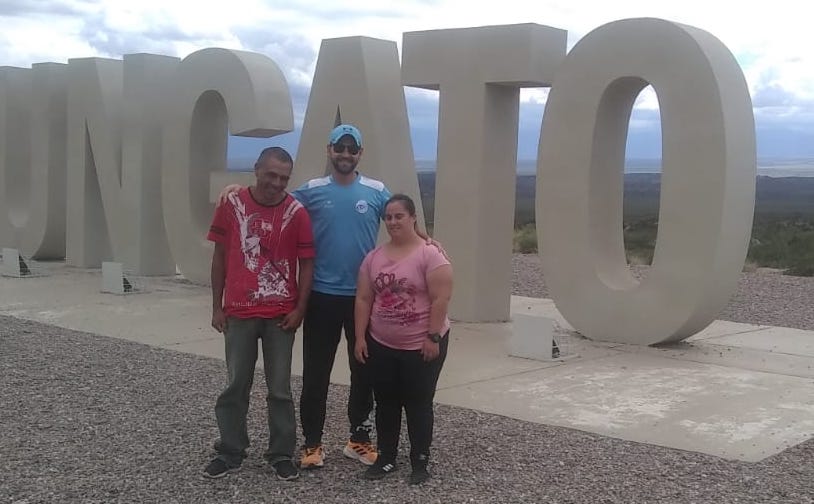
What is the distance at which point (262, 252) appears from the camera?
16.7ft

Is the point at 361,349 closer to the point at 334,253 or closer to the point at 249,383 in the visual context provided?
the point at 334,253

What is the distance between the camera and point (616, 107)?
31.0 ft

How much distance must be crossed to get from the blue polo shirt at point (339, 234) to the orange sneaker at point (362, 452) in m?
0.83

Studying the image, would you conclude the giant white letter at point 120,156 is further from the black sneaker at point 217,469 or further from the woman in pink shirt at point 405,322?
the woman in pink shirt at point 405,322

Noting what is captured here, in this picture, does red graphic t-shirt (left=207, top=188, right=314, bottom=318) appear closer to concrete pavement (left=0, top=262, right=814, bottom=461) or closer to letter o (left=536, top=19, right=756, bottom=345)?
concrete pavement (left=0, top=262, right=814, bottom=461)

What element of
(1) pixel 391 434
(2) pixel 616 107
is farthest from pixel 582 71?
(1) pixel 391 434

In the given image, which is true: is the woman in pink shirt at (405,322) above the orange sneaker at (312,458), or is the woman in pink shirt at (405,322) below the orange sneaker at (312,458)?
above

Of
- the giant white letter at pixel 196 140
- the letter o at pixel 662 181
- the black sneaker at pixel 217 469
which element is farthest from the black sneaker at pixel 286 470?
the giant white letter at pixel 196 140

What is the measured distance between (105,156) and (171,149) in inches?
59.3

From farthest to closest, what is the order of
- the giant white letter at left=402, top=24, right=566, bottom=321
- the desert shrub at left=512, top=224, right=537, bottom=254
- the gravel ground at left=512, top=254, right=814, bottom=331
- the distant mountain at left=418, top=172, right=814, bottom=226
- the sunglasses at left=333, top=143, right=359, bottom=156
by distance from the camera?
1. the distant mountain at left=418, top=172, right=814, bottom=226
2. the desert shrub at left=512, top=224, right=537, bottom=254
3. the gravel ground at left=512, top=254, right=814, bottom=331
4. the giant white letter at left=402, top=24, right=566, bottom=321
5. the sunglasses at left=333, top=143, right=359, bottom=156

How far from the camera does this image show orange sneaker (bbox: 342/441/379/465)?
17.6ft

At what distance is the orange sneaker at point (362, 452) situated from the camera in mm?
5363

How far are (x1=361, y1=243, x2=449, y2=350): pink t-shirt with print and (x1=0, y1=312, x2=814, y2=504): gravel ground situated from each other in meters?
0.74

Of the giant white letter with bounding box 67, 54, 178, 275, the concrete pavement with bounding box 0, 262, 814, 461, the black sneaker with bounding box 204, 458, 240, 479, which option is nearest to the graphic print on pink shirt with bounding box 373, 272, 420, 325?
the black sneaker with bounding box 204, 458, 240, 479
